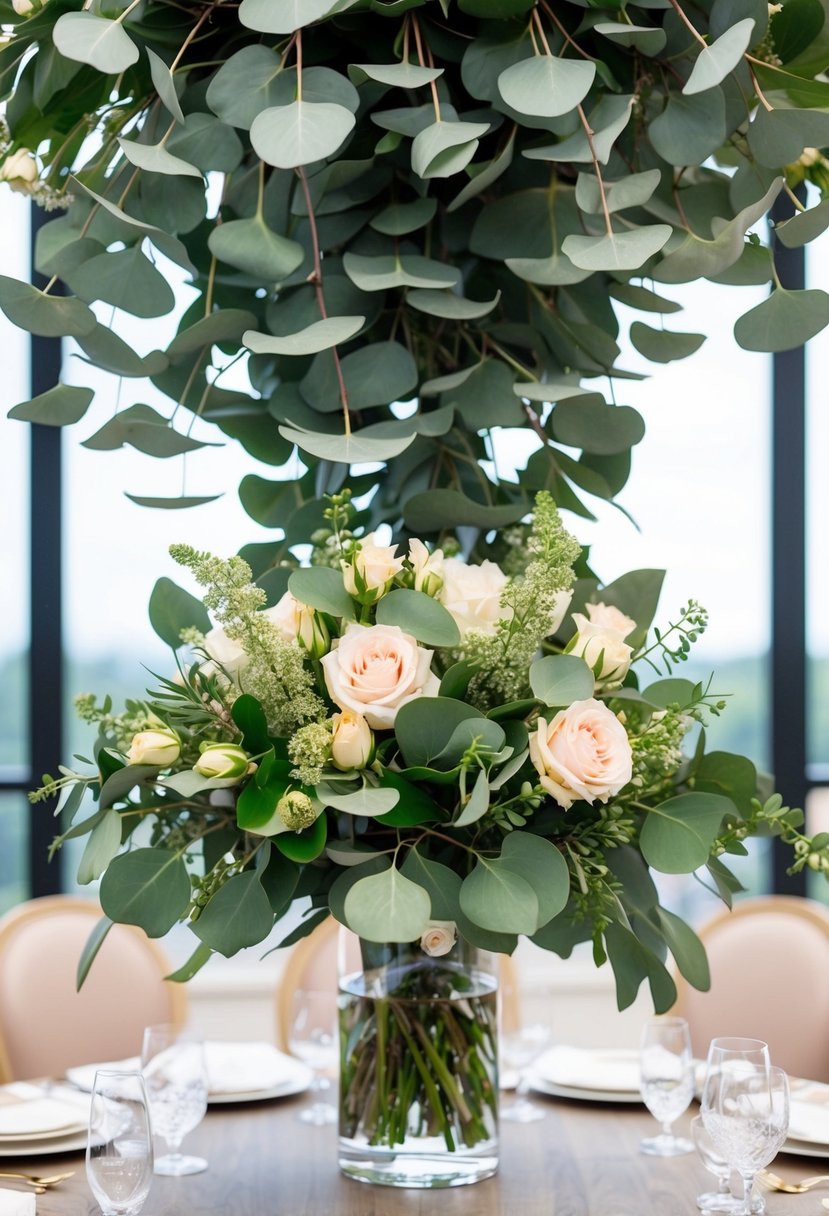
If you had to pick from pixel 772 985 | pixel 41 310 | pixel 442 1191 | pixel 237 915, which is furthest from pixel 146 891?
pixel 772 985

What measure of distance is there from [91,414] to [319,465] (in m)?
1.90

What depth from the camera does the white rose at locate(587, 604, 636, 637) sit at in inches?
49.9

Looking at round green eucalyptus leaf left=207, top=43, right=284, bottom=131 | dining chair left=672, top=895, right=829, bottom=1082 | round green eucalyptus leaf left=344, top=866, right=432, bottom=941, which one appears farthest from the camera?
dining chair left=672, top=895, right=829, bottom=1082

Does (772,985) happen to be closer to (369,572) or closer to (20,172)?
(369,572)

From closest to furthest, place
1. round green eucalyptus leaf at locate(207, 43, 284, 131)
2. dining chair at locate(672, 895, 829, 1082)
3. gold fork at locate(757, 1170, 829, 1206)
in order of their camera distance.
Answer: round green eucalyptus leaf at locate(207, 43, 284, 131)
gold fork at locate(757, 1170, 829, 1206)
dining chair at locate(672, 895, 829, 1082)

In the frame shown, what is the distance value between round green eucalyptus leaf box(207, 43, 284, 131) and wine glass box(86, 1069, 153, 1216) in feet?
3.00

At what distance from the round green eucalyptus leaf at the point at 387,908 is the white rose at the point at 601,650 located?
281mm

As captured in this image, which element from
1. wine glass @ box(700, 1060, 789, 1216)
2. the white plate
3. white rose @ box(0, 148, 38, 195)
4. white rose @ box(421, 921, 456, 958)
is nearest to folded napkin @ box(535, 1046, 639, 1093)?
the white plate

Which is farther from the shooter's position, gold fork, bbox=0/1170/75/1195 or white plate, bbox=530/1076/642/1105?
white plate, bbox=530/1076/642/1105

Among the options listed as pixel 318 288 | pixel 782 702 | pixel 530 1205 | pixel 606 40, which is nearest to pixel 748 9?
pixel 606 40

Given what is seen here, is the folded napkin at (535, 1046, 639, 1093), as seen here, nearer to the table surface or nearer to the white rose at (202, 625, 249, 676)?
the table surface

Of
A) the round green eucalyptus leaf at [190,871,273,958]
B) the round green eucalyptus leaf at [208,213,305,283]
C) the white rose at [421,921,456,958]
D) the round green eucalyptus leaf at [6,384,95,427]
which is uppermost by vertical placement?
the round green eucalyptus leaf at [208,213,305,283]

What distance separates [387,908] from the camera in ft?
3.49

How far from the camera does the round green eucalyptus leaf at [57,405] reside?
1.32 metres
